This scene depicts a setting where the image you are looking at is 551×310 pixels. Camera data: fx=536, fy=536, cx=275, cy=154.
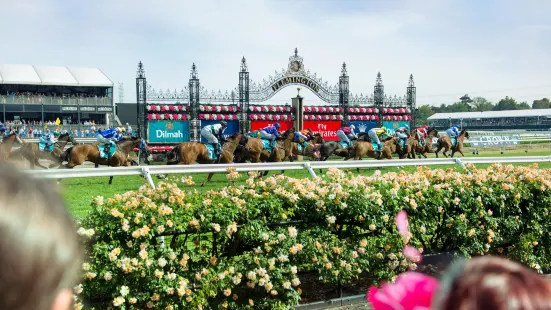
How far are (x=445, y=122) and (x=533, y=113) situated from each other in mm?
11022

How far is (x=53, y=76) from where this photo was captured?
156 feet

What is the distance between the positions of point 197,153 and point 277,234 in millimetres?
10579

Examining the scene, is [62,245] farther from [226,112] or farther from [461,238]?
[226,112]

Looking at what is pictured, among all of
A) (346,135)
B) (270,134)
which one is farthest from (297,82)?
(270,134)

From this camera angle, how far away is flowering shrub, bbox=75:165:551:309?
3.69m

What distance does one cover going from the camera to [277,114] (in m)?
23.1

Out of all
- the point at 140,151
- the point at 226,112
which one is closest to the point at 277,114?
the point at 226,112

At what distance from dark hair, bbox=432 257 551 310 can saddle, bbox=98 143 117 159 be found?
46.5 feet

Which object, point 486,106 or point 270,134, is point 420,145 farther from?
point 486,106

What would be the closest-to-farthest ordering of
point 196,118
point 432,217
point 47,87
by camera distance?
point 432,217, point 196,118, point 47,87

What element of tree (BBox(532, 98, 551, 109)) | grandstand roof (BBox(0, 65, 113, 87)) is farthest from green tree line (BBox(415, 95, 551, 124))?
grandstand roof (BBox(0, 65, 113, 87))

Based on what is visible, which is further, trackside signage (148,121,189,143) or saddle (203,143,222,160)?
trackside signage (148,121,189,143)

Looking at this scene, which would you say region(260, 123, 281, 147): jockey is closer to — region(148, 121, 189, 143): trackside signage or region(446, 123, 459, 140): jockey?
region(148, 121, 189, 143): trackside signage

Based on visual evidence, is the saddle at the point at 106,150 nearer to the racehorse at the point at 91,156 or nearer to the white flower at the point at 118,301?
the racehorse at the point at 91,156
